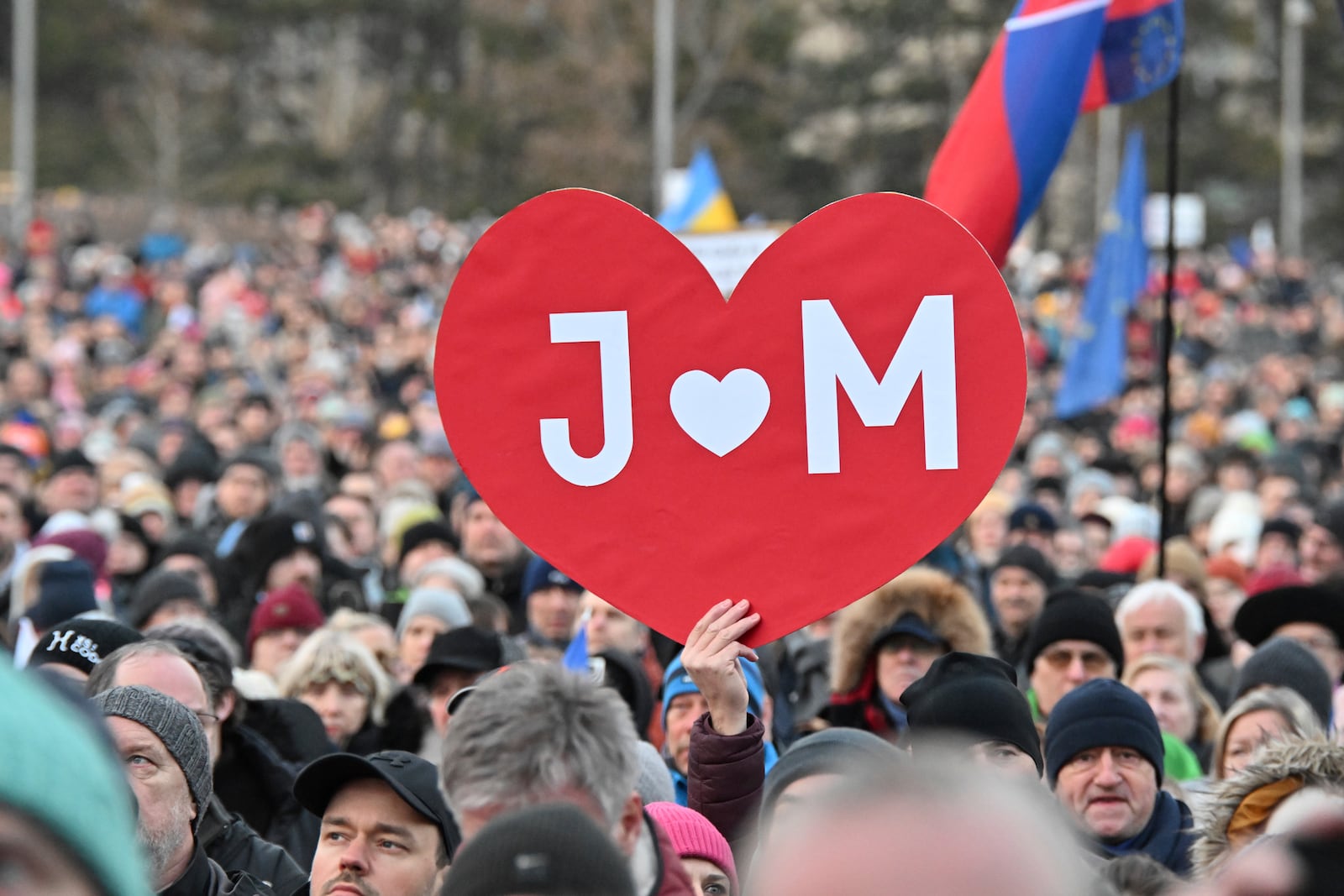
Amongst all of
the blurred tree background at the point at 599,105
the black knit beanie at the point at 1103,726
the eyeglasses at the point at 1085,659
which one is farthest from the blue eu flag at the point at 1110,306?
the blurred tree background at the point at 599,105

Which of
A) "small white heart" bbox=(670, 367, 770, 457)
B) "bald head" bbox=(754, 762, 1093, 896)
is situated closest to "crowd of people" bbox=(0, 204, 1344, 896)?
"bald head" bbox=(754, 762, 1093, 896)

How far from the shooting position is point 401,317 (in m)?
25.9

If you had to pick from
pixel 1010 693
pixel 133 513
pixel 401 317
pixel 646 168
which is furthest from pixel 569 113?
pixel 1010 693

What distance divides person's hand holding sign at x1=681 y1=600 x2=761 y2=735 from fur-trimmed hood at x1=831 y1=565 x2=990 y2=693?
8.30 feet

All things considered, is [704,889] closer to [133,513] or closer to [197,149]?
[133,513]

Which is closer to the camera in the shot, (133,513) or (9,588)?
(9,588)

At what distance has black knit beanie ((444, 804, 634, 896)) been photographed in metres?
2.34

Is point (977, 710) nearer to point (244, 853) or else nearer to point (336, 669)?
point (244, 853)

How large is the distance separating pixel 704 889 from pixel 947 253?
1.35m

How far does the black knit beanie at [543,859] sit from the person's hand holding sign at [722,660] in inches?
56.3

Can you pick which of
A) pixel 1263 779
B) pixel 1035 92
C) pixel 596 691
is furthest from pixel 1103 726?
pixel 1035 92

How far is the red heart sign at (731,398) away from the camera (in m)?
4.12

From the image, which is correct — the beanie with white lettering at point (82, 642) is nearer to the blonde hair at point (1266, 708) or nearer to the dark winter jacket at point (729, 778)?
the dark winter jacket at point (729, 778)

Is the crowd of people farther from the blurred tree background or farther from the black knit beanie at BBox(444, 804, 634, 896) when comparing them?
the blurred tree background
